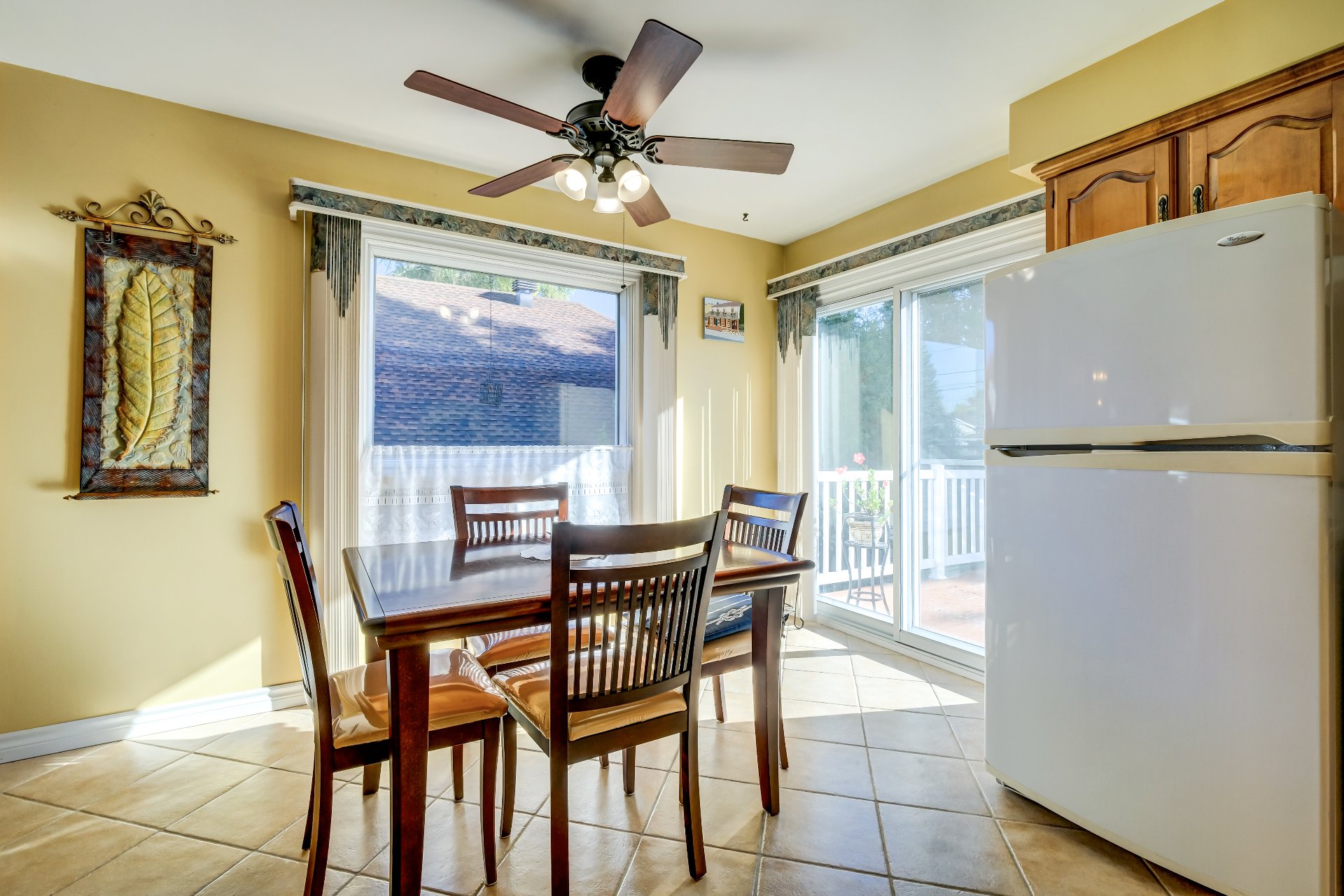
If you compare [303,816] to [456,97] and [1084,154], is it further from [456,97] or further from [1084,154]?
[1084,154]

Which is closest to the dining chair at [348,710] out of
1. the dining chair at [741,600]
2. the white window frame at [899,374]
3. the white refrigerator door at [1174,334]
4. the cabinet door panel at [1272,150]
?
the dining chair at [741,600]

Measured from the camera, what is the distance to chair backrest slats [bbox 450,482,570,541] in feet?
8.01

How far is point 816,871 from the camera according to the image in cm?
163

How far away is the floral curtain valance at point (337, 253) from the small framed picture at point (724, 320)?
203 centimetres

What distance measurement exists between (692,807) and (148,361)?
2.61 metres

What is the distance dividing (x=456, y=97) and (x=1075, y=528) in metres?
2.21

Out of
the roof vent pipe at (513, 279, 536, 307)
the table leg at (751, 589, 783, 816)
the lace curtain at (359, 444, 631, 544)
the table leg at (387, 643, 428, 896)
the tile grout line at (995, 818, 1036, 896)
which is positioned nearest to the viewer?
the table leg at (387, 643, 428, 896)

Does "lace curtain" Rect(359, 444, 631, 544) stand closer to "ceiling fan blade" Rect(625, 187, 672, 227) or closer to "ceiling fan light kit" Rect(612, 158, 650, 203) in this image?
"ceiling fan blade" Rect(625, 187, 672, 227)

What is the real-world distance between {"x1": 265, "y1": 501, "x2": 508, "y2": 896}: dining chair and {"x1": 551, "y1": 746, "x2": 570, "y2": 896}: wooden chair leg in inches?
9.4

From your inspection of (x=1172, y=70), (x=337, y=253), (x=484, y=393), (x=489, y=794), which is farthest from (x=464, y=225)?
(x=1172, y=70)

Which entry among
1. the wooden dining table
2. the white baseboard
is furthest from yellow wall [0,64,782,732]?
the wooden dining table

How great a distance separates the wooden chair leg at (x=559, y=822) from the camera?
4.59ft

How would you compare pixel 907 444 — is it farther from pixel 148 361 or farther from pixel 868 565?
pixel 148 361

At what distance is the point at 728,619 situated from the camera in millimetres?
2092
